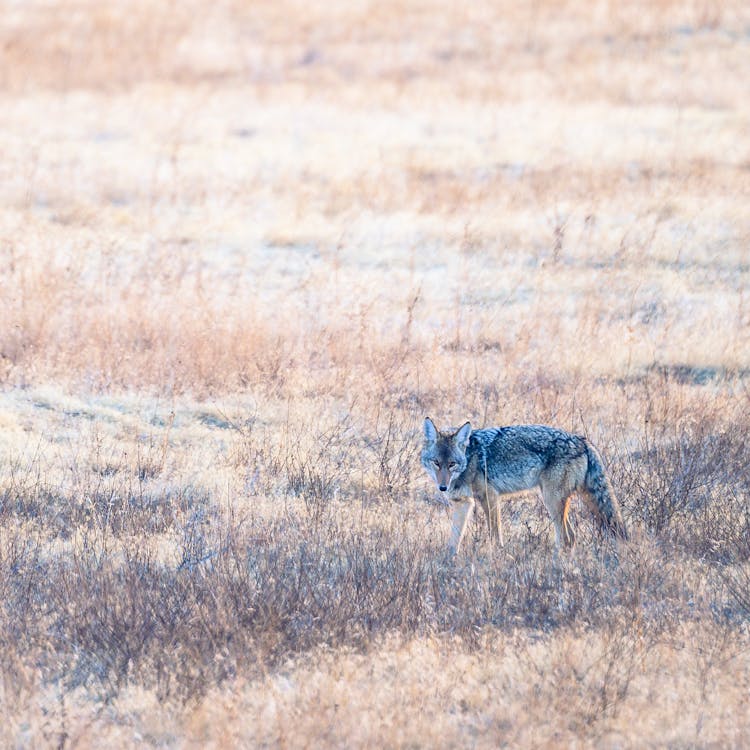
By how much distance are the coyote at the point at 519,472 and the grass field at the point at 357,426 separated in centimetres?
18

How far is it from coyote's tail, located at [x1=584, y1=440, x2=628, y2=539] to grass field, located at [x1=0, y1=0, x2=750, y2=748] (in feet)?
0.43

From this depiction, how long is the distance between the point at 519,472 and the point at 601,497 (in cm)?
50

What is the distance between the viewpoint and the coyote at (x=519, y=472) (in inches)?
250

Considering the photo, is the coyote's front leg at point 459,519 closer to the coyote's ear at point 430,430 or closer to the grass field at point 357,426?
the grass field at point 357,426

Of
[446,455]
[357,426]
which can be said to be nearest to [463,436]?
[446,455]

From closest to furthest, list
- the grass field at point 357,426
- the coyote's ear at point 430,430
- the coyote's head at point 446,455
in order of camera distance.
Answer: the grass field at point 357,426 → the coyote's head at point 446,455 → the coyote's ear at point 430,430

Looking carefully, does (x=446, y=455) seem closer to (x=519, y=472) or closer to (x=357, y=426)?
(x=519, y=472)

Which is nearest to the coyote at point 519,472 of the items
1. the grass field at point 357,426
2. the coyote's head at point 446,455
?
the coyote's head at point 446,455

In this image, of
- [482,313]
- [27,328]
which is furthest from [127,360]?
[482,313]

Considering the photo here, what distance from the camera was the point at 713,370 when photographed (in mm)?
10219

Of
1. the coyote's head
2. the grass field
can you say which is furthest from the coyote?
the grass field

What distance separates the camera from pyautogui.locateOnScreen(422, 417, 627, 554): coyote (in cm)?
636

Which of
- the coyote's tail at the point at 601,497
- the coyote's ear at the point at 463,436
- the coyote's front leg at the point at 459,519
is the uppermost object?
the coyote's ear at the point at 463,436

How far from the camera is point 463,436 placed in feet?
21.5
